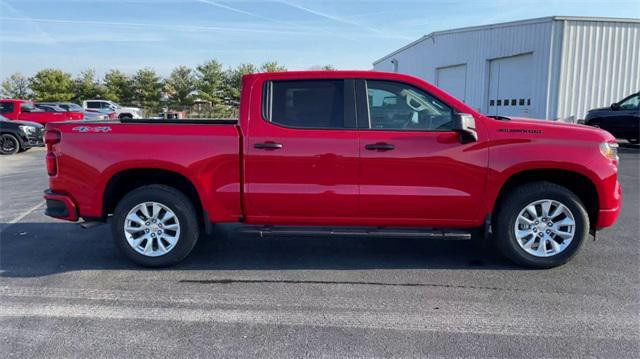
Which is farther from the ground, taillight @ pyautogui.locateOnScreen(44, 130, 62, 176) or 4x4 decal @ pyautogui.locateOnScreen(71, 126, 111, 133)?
4x4 decal @ pyautogui.locateOnScreen(71, 126, 111, 133)

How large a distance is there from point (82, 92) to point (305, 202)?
47.0 m

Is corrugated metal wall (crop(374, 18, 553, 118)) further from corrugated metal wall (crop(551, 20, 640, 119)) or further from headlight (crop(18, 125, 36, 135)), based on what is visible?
headlight (crop(18, 125, 36, 135))

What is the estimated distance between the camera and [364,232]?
4.72m

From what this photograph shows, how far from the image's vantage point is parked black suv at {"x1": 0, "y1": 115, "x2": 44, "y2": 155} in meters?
16.0

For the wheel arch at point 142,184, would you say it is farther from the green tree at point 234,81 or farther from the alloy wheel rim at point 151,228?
the green tree at point 234,81

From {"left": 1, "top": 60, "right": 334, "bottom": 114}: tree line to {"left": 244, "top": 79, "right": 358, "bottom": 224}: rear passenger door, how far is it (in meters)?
40.3

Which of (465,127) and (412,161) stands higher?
(465,127)

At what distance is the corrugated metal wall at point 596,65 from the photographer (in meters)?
18.9

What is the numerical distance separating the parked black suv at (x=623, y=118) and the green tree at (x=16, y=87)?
47271mm

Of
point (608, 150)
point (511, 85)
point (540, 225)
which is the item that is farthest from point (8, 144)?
point (511, 85)

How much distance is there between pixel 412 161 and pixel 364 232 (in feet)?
2.68

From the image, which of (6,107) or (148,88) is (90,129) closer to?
(6,107)

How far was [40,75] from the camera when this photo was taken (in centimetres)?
4347

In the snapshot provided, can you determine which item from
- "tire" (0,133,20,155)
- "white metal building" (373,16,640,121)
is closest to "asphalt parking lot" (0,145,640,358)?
"tire" (0,133,20,155)
